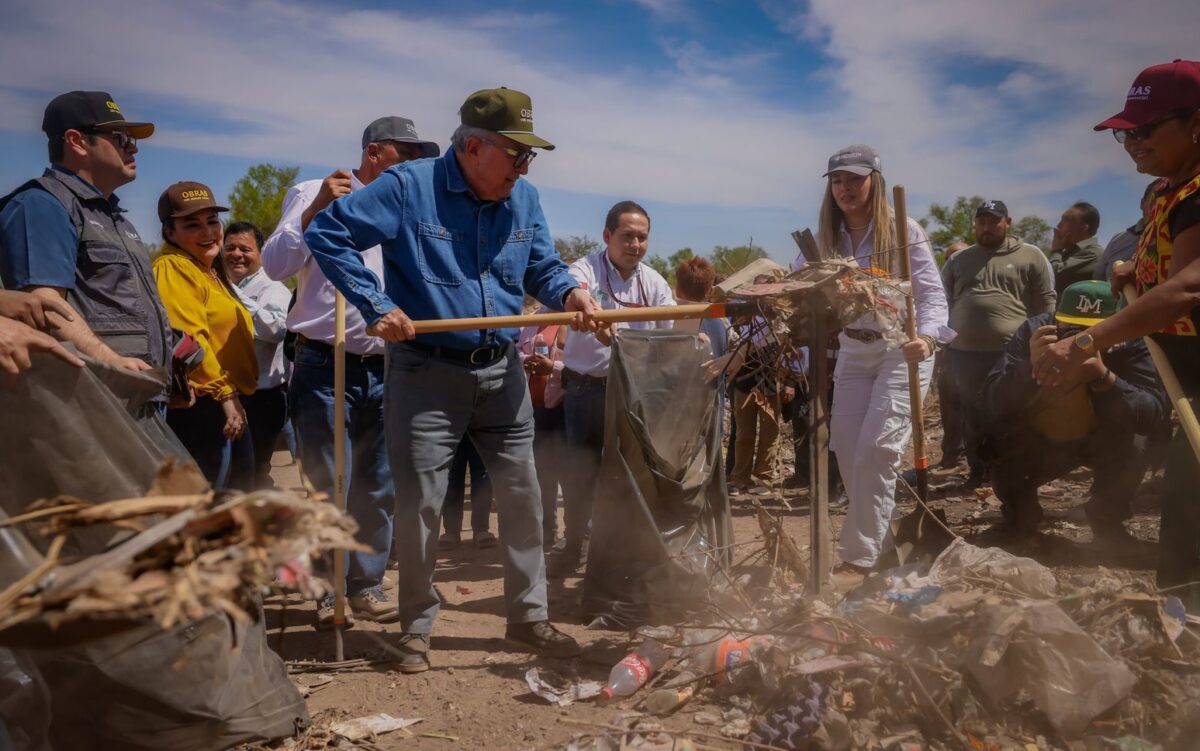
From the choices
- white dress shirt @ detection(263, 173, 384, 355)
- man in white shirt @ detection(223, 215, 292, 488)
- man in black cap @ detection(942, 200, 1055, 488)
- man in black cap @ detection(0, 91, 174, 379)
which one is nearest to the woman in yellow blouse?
man in white shirt @ detection(223, 215, 292, 488)

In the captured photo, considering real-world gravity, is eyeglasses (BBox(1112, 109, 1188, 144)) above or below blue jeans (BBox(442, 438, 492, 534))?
above

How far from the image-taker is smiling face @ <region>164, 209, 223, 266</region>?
4.46m

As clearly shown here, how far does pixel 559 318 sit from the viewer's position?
12.3 feet

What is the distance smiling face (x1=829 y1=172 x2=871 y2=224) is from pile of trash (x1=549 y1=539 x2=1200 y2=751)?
185 centimetres

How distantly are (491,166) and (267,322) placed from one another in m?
2.46

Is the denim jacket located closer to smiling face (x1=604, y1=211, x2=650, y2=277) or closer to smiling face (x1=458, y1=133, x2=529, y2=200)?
smiling face (x1=458, y1=133, x2=529, y2=200)

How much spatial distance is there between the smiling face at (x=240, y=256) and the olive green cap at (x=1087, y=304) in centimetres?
519

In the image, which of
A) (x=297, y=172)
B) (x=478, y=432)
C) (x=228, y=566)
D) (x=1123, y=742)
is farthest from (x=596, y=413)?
(x=297, y=172)

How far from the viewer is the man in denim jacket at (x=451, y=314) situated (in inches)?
140

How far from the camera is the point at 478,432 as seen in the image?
3881 millimetres

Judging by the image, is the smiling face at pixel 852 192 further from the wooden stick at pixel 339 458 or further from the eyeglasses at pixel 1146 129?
the wooden stick at pixel 339 458

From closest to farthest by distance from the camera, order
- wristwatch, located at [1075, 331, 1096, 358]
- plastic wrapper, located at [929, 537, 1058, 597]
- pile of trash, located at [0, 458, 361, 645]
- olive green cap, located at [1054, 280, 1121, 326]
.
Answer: pile of trash, located at [0, 458, 361, 645] < wristwatch, located at [1075, 331, 1096, 358] < plastic wrapper, located at [929, 537, 1058, 597] < olive green cap, located at [1054, 280, 1121, 326]

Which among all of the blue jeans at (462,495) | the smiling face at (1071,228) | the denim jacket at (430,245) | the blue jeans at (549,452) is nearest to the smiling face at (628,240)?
the blue jeans at (549,452)

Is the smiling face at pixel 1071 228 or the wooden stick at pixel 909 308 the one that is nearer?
the wooden stick at pixel 909 308
